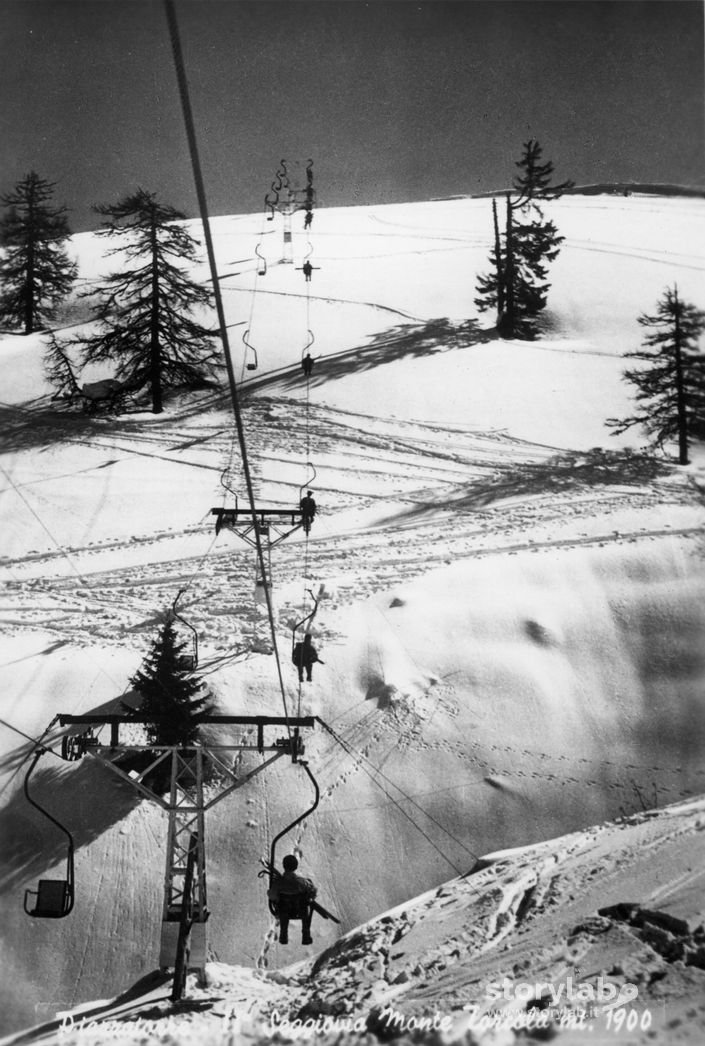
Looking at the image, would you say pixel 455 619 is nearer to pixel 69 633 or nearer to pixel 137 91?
pixel 69 633

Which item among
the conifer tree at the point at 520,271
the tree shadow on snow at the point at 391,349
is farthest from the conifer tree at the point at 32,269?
the conifer tree at the point at 520,271

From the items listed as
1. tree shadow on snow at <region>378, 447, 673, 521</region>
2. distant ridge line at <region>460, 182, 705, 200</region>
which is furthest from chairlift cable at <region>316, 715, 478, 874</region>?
distant ridge line at <region>460, 182, 705, 200</region>

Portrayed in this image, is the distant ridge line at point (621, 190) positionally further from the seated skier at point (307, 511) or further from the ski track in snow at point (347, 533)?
the seated skier at point (307, 511)

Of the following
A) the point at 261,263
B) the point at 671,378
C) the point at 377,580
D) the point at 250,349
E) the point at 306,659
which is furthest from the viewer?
the point at 261,263

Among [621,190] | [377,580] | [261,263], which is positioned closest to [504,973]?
[377,580]

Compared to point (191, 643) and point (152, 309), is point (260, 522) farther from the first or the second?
point (152, 309)

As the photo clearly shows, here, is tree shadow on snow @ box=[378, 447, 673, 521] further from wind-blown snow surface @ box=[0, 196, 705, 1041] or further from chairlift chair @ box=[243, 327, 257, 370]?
chairlift chair @ box=[243, 327, 257, 370]

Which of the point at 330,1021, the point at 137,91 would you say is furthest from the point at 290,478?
the point at 330,1021
